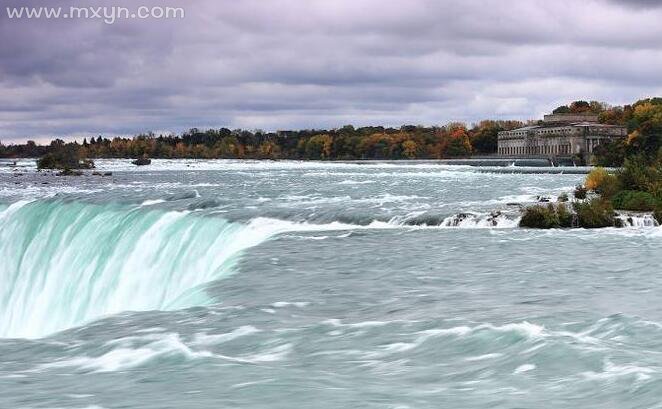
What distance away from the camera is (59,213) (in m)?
34.4

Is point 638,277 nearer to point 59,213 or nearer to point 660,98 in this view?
point 59,213

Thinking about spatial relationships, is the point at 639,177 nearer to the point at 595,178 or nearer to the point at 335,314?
the point at 595,178

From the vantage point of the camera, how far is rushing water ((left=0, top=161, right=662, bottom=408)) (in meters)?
10.3

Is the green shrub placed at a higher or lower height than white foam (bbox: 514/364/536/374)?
higher

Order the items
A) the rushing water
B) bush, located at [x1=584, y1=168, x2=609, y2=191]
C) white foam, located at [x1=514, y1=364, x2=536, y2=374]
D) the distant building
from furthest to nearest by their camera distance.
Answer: the distant building, bush, located at [x1=584, y1=168, x2=609, y2=191], white foam, located at [x1=514, y1=364, x2=536, y2=374], the rushing water

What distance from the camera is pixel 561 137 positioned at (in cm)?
17588

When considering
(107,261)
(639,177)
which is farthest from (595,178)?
(107,261)

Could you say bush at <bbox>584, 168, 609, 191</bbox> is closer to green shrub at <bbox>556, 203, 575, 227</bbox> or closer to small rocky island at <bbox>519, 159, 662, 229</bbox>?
small rocky island at <bbox>519, 159, 662, 229</bbox>

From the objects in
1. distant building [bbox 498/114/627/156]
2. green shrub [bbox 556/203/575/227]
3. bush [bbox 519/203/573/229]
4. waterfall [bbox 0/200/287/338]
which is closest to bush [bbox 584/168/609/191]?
green shrub [bbox 556/203/575/227]

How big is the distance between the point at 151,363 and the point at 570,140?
165398 mm

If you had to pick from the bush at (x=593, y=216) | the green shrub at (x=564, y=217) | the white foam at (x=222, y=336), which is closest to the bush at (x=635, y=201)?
the bush at (x=593, y=216)

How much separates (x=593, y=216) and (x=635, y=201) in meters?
3.43

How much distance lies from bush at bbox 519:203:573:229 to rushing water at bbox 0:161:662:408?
60cm

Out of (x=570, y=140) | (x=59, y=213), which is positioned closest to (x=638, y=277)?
(x=59, y=213)
